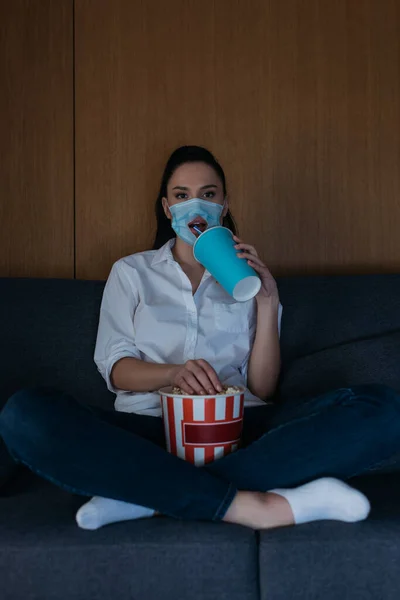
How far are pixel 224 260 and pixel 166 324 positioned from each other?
1.02 feet

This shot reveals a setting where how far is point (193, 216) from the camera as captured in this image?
5.32ft

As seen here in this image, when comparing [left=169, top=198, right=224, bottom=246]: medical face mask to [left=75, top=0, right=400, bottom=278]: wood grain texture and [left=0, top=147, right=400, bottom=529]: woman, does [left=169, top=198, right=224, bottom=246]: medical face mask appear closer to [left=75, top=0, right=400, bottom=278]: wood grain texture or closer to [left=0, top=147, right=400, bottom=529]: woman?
[left=0, top=147, right=400, bottom=529]: woman

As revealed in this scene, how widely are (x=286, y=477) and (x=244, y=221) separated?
111 centimetres

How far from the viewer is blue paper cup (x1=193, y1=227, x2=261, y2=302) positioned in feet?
4.40

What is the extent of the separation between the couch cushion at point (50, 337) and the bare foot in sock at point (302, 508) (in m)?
0.62

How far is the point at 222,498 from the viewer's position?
1108mm

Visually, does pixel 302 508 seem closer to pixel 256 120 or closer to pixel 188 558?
pixel 188 558

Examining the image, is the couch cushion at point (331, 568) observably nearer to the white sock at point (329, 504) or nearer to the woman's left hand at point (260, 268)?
the white sock at point (329, 504)

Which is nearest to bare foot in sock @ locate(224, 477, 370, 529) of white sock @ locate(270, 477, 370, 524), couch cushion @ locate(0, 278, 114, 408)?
white sock @ locate(270, 477, 370, 524)

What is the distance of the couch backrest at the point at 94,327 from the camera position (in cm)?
164

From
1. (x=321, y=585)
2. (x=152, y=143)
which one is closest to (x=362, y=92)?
(x=152, y=143)

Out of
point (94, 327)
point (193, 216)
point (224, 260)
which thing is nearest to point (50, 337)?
point (94, 327)

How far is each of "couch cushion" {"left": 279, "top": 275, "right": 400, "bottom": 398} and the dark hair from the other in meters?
0.32

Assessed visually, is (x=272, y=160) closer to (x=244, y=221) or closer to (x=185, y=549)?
(x=244, y=221)
